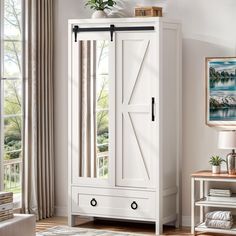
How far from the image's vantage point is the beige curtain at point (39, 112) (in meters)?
7.01

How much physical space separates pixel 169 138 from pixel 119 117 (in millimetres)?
554

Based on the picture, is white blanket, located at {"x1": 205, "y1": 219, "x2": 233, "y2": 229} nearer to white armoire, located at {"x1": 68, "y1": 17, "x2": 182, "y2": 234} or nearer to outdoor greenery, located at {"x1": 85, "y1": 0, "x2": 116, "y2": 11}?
white armoire, located at {"x1": 68, "y1": 17, "x2": 182, "y2": 234}

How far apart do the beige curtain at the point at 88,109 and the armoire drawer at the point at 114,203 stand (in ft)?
0.69

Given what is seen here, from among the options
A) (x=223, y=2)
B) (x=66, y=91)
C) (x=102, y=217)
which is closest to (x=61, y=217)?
(x=102, y=217)

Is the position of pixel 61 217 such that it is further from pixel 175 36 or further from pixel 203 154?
→ pixel 175 36

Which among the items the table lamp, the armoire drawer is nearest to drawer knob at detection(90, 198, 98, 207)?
the armoire drawer

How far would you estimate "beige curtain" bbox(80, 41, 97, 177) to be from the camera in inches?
267

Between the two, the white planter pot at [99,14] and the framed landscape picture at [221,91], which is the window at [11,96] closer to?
the white planter pot at [99,14]

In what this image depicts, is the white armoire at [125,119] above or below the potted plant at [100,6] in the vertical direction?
below

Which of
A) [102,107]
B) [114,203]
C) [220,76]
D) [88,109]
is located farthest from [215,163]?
[88,109]

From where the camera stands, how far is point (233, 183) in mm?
6711

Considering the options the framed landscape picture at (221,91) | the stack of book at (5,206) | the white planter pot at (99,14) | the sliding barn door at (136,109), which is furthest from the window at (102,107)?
the stack of book at (5,206)

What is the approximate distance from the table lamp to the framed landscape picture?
0.31 m

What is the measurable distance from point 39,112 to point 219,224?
2268 millimetres
